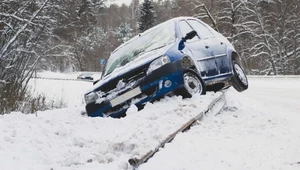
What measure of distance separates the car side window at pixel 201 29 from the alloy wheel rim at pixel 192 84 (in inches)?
60.3

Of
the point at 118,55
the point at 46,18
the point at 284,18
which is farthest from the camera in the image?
the point at 284,18

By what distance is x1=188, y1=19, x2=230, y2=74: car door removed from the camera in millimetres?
7215

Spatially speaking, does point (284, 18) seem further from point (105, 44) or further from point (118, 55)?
point (105, 44)

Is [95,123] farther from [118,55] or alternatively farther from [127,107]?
[118,55]

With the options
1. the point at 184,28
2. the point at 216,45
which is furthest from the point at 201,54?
the point at 216,45

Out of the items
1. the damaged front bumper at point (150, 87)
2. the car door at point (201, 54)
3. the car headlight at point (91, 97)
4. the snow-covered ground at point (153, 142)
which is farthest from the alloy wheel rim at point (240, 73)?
the car headlight at point (91, 97)

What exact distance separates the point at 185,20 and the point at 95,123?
11.5 feet

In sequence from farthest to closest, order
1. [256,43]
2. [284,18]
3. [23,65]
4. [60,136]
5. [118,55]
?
[256,43] < [284,18] < [23,65] < [118,55] < [60,136]

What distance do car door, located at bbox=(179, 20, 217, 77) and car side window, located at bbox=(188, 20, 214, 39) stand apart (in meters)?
0.23

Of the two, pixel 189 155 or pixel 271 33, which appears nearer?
pixel 189 155

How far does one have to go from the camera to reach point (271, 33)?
3222 cm

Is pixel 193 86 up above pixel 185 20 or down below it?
below

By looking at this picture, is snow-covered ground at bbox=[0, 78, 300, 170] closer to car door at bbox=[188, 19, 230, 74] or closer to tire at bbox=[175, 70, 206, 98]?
tire at bbox=[175, 70, 206, 98]

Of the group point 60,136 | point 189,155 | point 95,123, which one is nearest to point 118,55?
point 95,123
